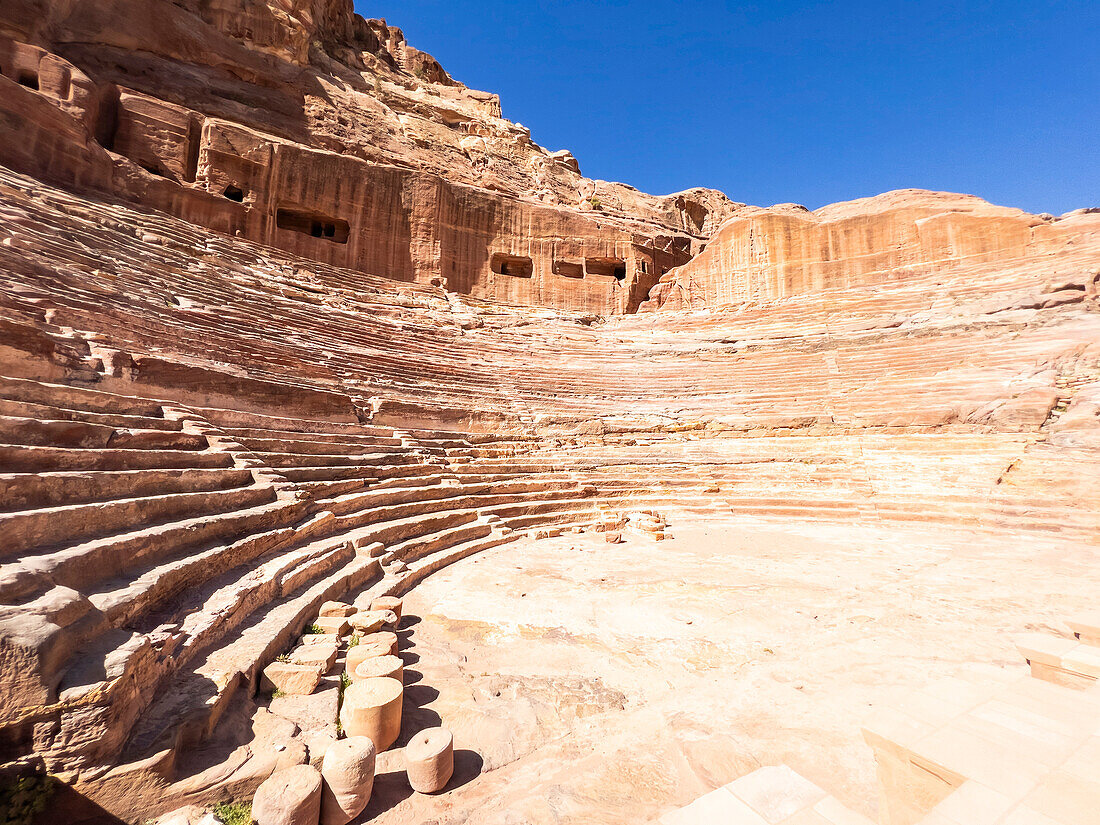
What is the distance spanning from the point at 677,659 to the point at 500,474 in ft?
20.8

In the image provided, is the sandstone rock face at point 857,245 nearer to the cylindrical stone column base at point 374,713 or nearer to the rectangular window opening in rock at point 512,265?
the rectangular window opening in rock at point 512,265

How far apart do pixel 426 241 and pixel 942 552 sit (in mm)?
19565

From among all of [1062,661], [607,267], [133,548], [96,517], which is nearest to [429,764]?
[133,548]

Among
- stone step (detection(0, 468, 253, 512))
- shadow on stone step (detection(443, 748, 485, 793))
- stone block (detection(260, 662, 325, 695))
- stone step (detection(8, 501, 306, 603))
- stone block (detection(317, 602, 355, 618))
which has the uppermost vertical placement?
stone step (detection(0, 468, 253, 512))

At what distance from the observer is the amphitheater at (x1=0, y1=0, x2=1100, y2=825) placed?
217 centimetres

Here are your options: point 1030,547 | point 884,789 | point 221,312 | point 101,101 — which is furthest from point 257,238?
point 1030,547

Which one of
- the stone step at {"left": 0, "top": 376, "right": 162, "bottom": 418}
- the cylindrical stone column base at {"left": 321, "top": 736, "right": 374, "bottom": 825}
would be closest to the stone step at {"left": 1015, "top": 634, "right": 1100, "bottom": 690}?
the cylindrical stone column base at {"left": 321, "top": 736, "right": 374, "bottom": 825}

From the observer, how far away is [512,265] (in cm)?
2267

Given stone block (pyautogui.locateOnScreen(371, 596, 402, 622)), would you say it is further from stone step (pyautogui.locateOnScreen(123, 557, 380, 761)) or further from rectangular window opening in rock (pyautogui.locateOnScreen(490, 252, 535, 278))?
rectangular window opening in rock (pyautogui.locateOnScreen(490, 252, 535, 278))

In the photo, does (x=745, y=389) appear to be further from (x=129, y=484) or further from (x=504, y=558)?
(x=129, y=484)

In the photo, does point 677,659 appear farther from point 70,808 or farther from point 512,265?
point 512,265

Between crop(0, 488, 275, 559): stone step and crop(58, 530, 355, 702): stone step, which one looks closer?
Answer: crop(58, 530, 355, 702): stone step

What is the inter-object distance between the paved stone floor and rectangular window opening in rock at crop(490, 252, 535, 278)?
17.6 meters

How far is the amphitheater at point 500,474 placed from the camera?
2166 millimetres
